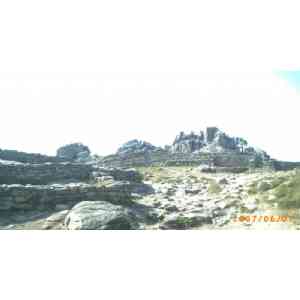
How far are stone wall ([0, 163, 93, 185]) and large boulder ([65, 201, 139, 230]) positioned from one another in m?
5.03

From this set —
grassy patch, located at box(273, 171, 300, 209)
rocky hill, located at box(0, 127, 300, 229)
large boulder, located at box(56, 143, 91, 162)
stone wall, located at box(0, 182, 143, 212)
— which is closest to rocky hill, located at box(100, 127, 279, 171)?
large boulder, located at box(56, 143, 91, 162)

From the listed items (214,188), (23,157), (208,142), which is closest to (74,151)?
(208,142)

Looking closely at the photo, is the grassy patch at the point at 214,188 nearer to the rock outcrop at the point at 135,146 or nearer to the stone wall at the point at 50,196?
the stone wall at the point at 50,196

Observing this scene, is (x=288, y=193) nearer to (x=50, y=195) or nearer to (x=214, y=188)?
(x=214, y=188)

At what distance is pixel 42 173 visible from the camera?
17.5m

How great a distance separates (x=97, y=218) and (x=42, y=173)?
23.6ft

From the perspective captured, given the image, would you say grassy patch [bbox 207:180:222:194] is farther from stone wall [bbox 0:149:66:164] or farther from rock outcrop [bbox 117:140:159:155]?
rock outcrop [bbox 117:140:159:155]
